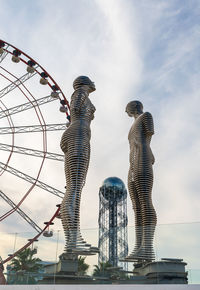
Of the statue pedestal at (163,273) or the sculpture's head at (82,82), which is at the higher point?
the sculpture's head at (82,82)

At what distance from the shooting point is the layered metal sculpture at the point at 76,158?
1079 centimetres

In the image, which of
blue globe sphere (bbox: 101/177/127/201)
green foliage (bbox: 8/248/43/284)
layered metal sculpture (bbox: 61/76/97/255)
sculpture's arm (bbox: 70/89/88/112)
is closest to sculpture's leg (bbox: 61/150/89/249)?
layered metal sculpture (bbox: 61/76/97/255)

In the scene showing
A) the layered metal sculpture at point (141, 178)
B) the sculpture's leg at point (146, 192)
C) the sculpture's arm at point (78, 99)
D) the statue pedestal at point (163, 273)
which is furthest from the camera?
the sculpture's arm at point (78, 99)

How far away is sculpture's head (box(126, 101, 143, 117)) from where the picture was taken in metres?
14.2

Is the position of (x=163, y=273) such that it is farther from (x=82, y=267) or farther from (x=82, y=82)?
(x=82, y=82)

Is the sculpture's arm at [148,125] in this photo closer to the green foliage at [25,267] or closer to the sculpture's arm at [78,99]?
the sculpture's arm at [78,99]

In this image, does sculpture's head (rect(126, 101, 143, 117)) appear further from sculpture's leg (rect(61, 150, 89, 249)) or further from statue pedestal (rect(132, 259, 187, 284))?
statue pedestal (rect(132, 259, 187, 284))

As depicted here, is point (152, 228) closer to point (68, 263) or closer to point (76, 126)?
point (68, 263)

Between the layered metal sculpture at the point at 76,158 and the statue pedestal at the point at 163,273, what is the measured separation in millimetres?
1576

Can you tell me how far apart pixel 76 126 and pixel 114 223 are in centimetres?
2778

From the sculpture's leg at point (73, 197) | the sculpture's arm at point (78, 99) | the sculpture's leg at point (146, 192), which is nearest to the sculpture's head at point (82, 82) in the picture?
the sculpture's arm at point (78, 99)

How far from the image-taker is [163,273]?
9.15 metres

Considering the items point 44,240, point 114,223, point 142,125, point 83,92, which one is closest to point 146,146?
point 142,125

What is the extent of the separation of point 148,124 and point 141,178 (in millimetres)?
2011
